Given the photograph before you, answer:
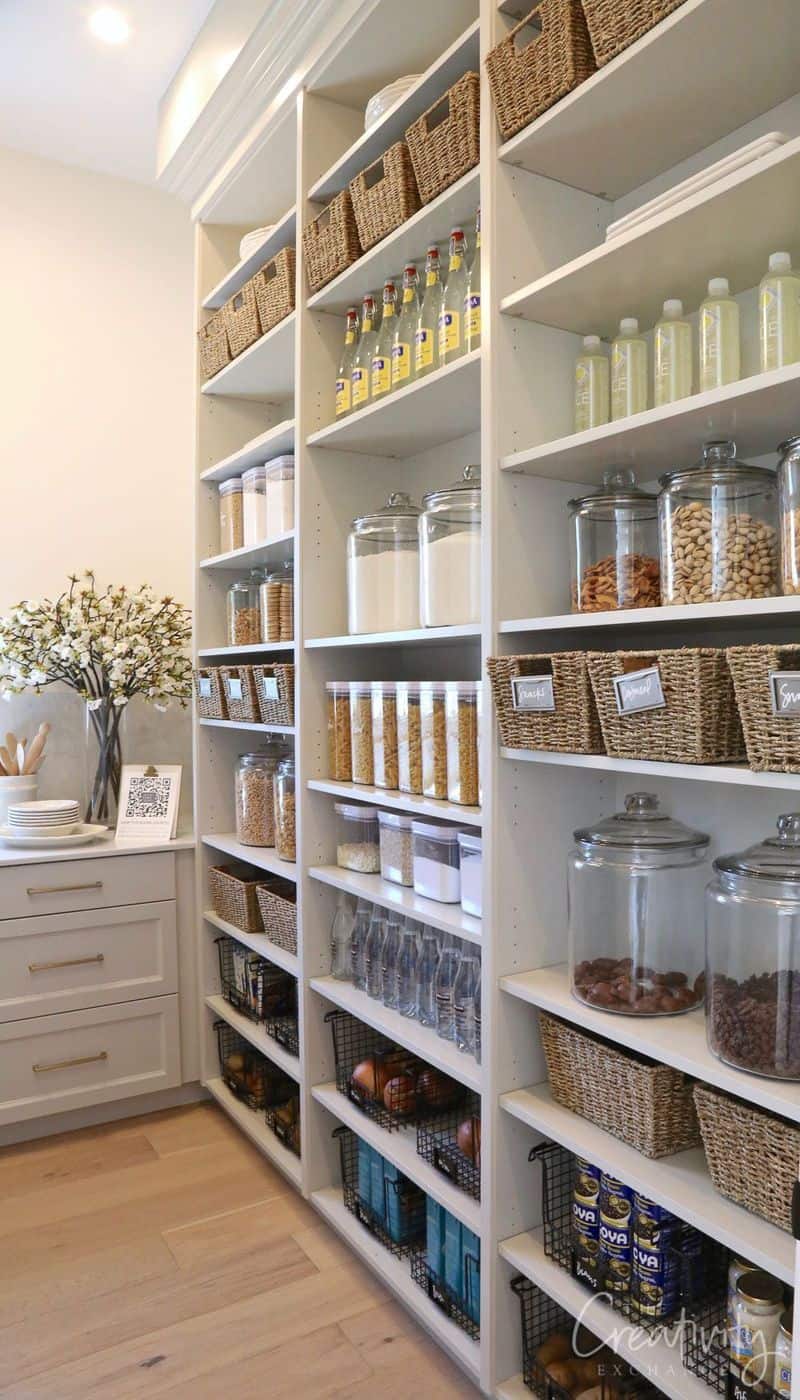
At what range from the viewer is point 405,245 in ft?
6.20

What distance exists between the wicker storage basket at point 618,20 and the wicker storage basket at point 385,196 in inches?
20.9

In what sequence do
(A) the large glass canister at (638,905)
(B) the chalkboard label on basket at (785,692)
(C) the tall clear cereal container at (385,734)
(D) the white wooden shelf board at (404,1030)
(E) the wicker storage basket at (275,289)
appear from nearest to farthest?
(B) the chalkboard label on basket at (785,692) → (A) the large glass canister at (638,905) → (D) the white wooden shelf board at (404,1030) → (C) the tall clear cereal container at (385,734) → (E) the wicker storage basket at (275,289)

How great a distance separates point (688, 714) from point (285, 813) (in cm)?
142

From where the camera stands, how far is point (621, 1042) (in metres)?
1.37

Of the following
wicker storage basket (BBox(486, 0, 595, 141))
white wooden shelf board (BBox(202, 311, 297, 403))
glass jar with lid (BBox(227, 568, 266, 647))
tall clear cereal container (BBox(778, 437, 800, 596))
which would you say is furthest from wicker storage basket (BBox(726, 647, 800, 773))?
glass jar with lid (BBox(227, 568, 266, 647))

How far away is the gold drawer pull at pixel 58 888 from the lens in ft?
8.60

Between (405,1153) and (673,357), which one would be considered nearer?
(673,357)

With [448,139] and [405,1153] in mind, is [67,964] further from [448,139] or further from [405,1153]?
[448,139]

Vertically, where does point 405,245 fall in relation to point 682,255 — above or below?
above

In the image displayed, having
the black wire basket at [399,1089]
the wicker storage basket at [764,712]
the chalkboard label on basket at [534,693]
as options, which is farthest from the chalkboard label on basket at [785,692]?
the black wire basket at [399,1089]

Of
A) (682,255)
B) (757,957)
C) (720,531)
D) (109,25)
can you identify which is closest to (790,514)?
(720,531)

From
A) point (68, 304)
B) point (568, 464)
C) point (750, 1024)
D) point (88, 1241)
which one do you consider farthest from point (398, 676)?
point (68, 304)

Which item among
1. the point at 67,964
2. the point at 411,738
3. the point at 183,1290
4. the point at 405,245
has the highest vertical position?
the point at 405,245

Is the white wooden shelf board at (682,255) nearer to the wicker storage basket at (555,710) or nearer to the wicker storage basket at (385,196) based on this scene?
the wicker storage basket at (385,196)
